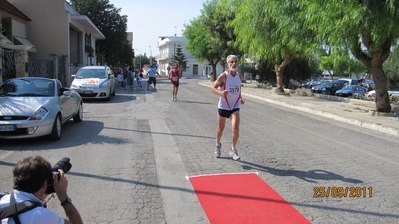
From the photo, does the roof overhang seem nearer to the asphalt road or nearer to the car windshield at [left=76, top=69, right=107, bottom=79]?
the car windshield at [left=76, top=69, right=107, bottom=79]

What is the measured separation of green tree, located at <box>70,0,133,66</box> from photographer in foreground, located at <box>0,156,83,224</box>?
4187 cm

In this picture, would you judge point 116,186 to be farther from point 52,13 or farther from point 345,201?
point 52,13

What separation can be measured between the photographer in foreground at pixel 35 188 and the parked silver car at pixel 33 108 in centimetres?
560

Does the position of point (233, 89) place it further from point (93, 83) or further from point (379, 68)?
point (93, 83)

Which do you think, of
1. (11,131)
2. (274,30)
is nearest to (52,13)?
(274,30)

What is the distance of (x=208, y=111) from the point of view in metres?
13.8

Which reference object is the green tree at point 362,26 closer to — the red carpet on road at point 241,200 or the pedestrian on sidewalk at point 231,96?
the pedestrian on sidewalk at point 231,96

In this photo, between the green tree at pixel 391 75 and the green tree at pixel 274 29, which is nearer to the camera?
the green tree at pixel 274 29

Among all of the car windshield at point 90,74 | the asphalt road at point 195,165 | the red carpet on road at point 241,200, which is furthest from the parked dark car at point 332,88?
the red carpet on road at point 241,200

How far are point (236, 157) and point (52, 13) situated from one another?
950 inches

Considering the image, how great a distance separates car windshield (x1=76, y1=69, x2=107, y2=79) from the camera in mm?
17942

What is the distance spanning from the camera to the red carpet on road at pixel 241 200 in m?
4.16
